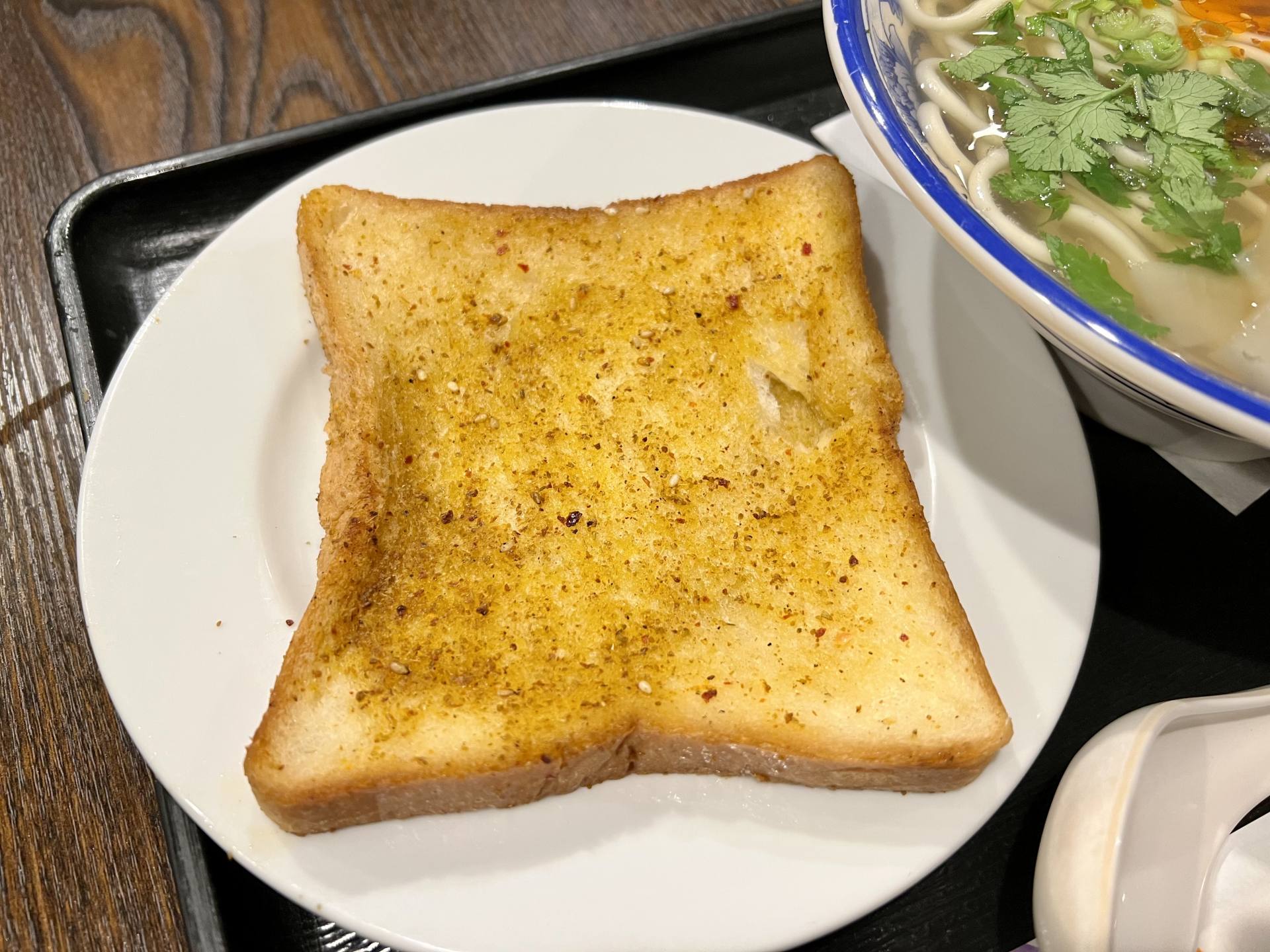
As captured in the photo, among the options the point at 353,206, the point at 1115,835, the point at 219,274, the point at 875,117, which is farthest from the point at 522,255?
the point at 1115,835

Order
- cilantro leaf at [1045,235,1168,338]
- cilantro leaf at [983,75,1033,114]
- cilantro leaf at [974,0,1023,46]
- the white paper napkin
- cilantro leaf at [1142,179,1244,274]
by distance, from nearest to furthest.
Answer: cilantro leaf at [1045,235,1168,338], cilantro leaf at [1142,179,1244,274], cilantro leaf at [983,75,1033,114], cilantro leaf at [974,0,1023,46], the white paper napkin

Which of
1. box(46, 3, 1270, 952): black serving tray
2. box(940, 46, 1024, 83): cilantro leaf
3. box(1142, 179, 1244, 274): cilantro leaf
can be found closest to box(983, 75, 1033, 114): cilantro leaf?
box(940, 46, 1024, 83): cilantro leaf

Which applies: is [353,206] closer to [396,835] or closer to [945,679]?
[396,835]

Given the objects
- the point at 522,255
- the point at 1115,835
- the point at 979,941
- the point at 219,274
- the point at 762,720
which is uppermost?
the point at 219,274

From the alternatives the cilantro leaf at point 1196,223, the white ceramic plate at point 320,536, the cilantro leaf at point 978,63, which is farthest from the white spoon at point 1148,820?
the cilantro leaf at point 978,63

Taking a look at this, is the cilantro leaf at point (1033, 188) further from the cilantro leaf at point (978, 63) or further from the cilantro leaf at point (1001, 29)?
the cilantro leaf at point (1001, 29)

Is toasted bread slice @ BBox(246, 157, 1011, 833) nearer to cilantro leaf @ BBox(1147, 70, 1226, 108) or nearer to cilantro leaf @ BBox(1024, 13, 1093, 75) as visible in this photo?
cilantro leaf @ BBox(1024, 13, 1093, 75)
